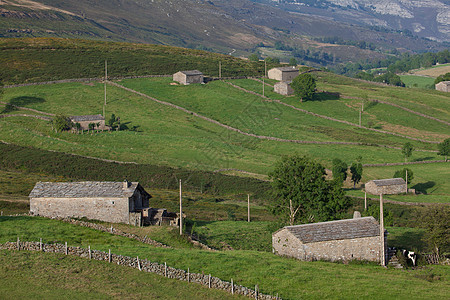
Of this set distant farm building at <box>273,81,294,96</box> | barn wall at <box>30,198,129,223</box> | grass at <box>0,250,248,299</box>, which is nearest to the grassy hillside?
distant farm building at <box>273,81,294,96</box>

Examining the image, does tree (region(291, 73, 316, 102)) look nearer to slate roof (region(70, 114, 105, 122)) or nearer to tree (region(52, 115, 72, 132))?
slate roof (region(70, 114, 105, 122))

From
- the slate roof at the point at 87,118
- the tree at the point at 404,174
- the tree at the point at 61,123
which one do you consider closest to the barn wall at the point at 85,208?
the tree at the point at 404,174

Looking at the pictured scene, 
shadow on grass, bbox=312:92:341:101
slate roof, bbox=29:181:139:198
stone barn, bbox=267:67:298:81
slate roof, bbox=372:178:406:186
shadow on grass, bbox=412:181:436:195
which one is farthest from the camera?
stone barn, bbox=267:67:298:81

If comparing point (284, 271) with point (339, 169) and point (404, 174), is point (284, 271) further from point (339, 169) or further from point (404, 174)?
point (404, 174)

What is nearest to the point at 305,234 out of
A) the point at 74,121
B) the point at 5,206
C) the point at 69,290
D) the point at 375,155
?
the point at 69,290

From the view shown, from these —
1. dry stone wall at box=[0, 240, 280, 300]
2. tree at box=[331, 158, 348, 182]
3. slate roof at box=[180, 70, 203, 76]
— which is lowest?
tree at box=[331, 158, 348, 182]

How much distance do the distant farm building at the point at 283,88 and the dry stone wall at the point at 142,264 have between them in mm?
114505

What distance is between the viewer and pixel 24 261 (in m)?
38.6

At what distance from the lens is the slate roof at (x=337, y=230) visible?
144 ft

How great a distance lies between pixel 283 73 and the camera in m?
166

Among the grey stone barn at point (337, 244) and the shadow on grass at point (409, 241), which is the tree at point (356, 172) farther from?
the grey stone barn at point (337, 244)

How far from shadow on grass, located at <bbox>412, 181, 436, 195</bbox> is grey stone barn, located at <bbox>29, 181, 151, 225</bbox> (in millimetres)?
55041

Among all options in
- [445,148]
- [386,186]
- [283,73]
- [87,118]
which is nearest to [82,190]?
[386,186]

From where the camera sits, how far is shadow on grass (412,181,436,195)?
9464 centimetres
